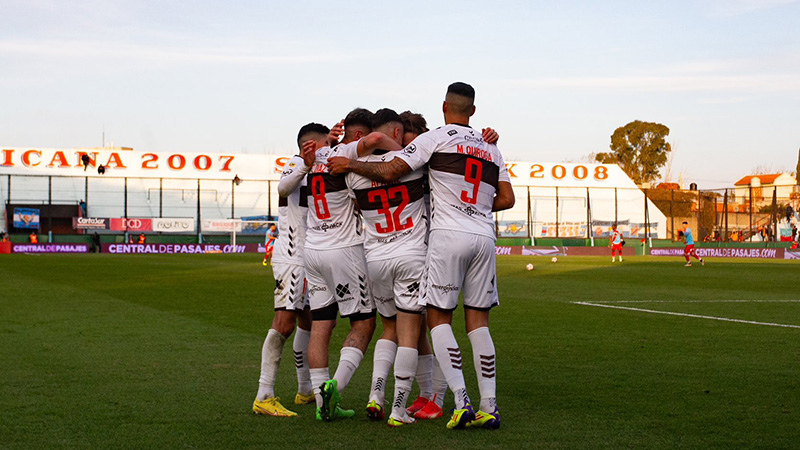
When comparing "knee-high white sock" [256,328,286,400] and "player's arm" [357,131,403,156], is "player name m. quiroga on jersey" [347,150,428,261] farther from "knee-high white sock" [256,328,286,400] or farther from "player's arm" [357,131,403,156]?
"knee-high white sock" [256,328,286,400]

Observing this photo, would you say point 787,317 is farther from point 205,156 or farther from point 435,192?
point 205,156

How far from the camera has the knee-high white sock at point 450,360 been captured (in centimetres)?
533

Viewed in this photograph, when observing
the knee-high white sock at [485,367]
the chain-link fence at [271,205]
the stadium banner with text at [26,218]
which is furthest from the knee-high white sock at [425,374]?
the stadium banner with text at [26,218]

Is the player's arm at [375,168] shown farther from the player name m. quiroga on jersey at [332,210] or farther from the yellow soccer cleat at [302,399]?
the yellow soccer cleat at [302,399]

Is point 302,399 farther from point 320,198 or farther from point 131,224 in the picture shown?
point 131,224

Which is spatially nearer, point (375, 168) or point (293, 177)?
point (375, 168)

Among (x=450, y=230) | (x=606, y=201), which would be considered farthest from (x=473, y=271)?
(x=606, y=201)

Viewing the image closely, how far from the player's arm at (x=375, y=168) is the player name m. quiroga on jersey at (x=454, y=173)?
56 millimetres

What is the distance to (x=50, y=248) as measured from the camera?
2112 inches

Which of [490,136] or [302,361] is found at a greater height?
[490,136]

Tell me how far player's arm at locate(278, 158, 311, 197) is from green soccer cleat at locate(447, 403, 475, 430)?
1892 mm

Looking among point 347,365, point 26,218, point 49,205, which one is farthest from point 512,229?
point 347,365

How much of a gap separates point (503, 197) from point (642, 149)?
89.6 metres

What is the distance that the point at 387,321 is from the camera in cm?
576
